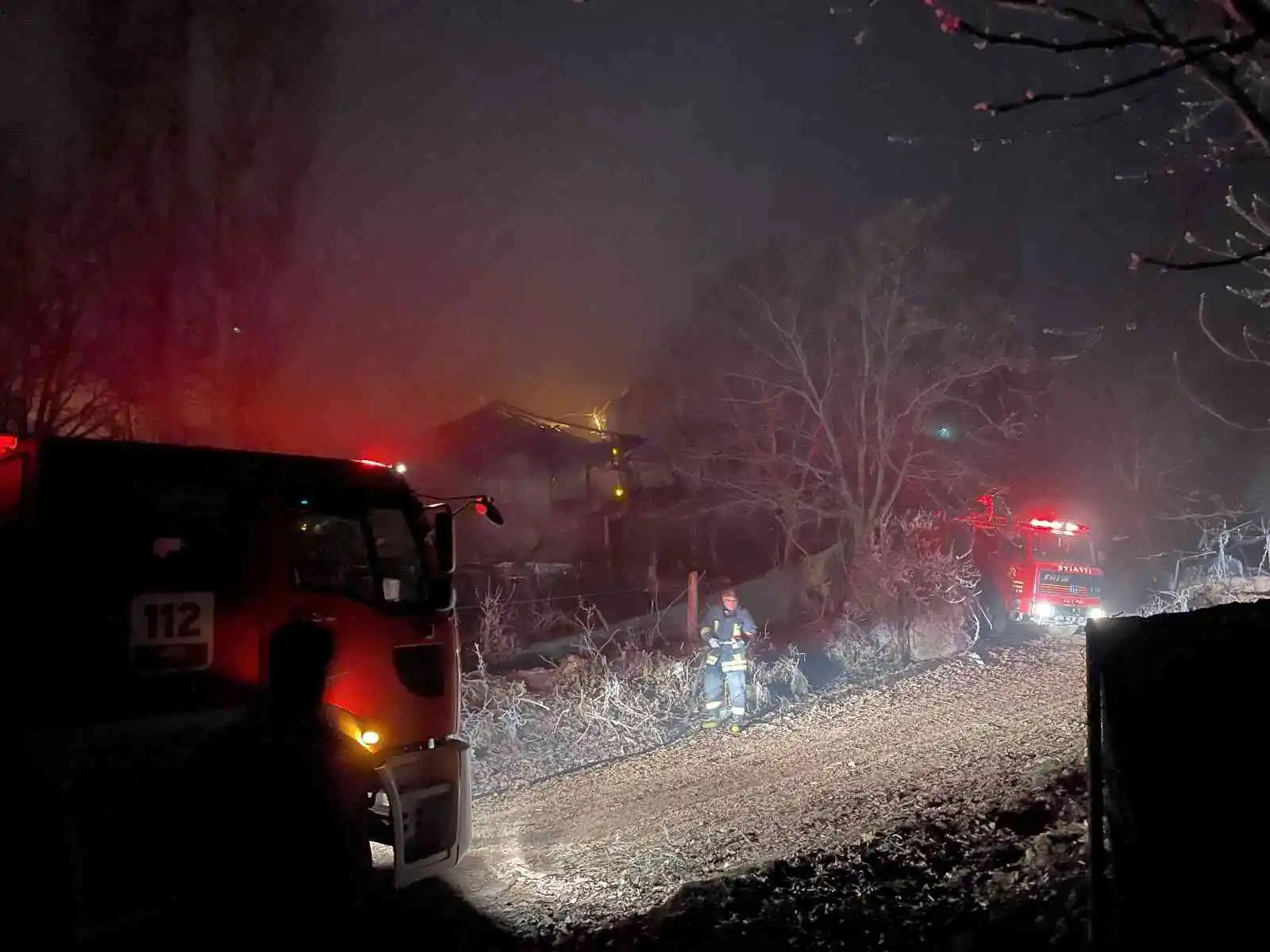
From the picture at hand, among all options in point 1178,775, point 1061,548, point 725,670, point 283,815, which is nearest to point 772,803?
point 725,670

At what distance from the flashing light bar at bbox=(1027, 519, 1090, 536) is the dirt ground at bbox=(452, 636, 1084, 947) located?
18.3 feet

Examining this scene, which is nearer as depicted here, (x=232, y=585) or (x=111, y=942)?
(x=111, y=942)

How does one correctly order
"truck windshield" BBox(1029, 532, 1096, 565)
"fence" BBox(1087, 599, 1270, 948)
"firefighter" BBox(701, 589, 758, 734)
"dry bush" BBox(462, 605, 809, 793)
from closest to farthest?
"fence" BBox(1087, 599, 1270, 948), "dry bush" BBox(462, 605, 809, 793), "firefighter" BBox(701, 589, 758, 734), "truck windshield" BBox(1029, 532, 1096, 565)

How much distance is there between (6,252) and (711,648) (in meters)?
10.6

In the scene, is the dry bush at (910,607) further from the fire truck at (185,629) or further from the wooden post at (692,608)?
the fire truck at (185,629)

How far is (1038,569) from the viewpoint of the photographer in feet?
49.9

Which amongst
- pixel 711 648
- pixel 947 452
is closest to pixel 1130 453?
pixel 947 452

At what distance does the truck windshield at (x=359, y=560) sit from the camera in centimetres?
529

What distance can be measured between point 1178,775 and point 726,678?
7.80 metres

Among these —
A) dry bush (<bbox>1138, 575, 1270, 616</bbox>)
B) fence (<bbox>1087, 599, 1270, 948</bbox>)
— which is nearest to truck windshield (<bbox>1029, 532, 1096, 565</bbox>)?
dry bush (<bbox>1138, 575, 1270, 616</bbox>)

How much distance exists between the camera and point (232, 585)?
178 inches

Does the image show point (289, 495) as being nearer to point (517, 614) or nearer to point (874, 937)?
point (874, 937)

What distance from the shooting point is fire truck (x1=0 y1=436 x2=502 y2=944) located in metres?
3.79

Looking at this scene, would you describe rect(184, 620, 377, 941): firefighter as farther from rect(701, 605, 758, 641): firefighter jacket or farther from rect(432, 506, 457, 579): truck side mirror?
rect(701, 605, 758, 641): firefighter jacket
